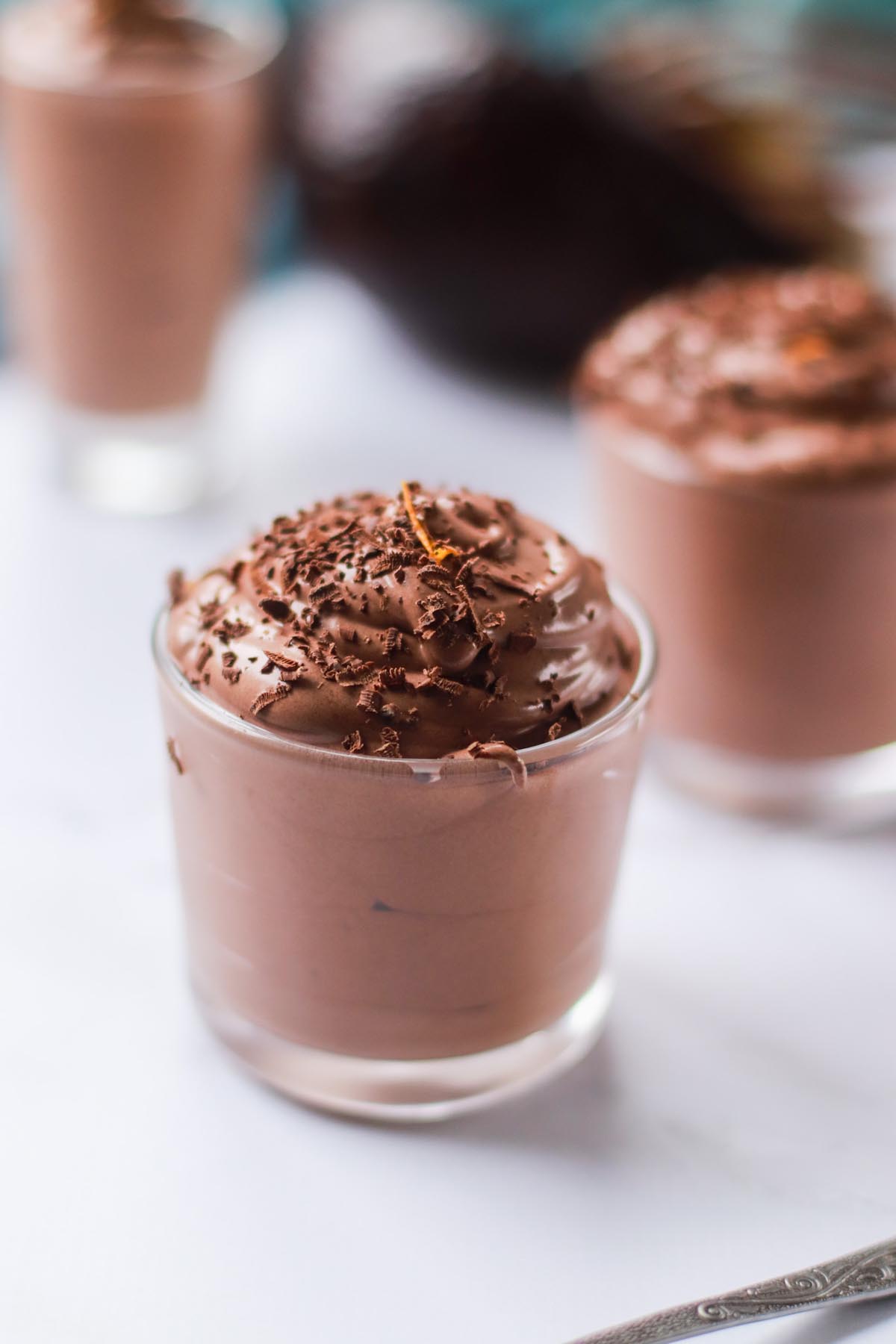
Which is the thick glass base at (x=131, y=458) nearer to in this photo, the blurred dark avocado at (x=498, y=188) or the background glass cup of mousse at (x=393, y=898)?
the blurred dark avocado at (x=498, y=188)

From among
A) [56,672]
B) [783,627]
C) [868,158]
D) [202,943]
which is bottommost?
[56,672]

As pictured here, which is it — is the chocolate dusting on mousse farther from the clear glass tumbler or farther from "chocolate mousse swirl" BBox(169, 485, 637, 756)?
"chocolate mousse swirl" BBox(169, 485, 637, 756)

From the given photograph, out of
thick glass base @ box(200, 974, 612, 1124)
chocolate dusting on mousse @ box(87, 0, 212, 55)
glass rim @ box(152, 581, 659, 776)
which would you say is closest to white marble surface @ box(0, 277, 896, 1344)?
thick glass base @ box(200, 974, 612, 1124)

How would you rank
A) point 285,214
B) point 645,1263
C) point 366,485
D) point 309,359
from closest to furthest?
point 645,1263 → point 366,485 → point 309,359 → point 285,214

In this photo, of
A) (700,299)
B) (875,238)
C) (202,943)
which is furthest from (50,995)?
(875,238)

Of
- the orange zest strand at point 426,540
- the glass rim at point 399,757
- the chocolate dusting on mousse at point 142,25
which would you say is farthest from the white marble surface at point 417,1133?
the chocolate dusting on mousse at point 142,25

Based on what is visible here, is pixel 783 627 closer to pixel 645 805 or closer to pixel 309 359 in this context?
pixel 645 805

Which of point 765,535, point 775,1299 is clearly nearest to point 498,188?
point 765,535
